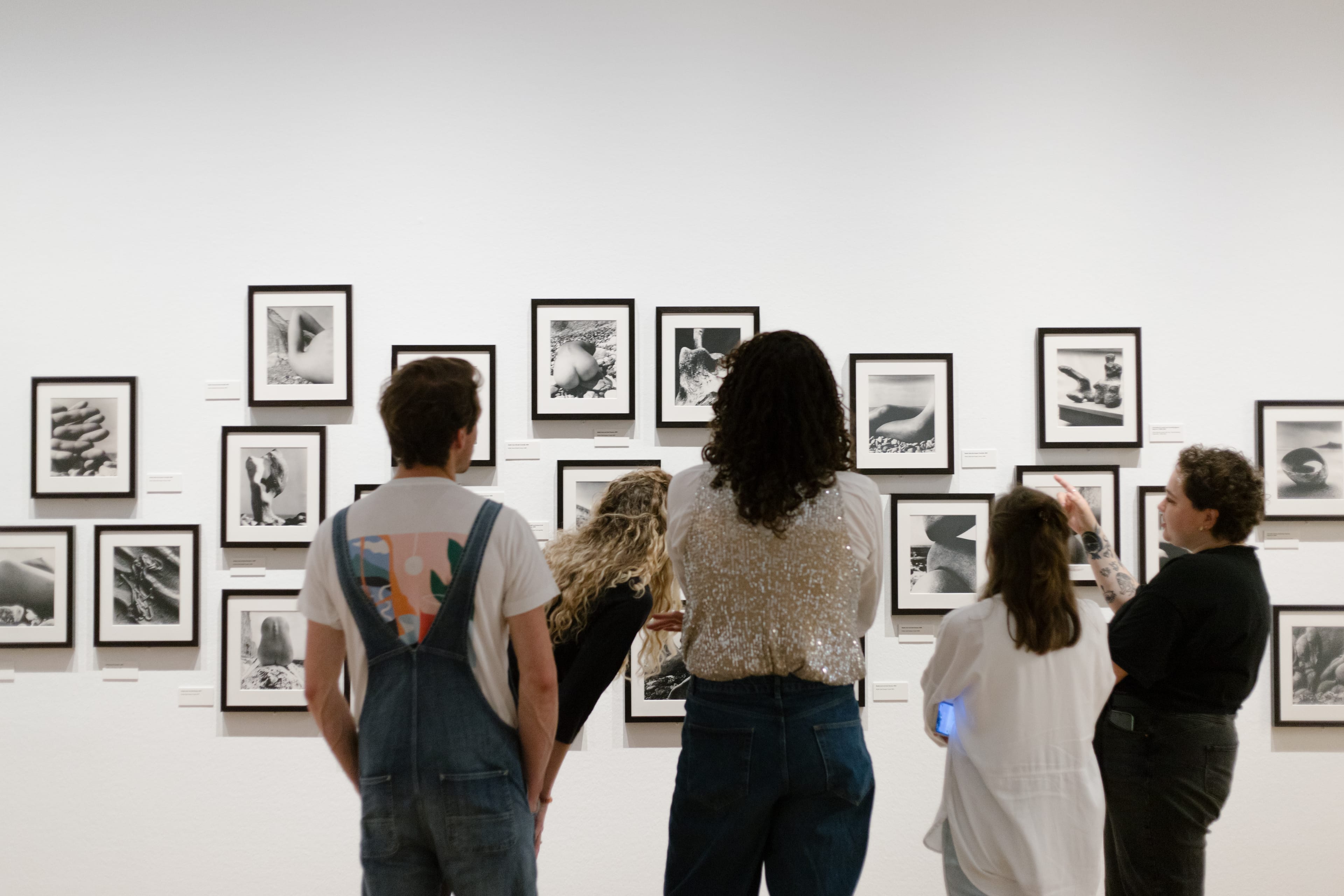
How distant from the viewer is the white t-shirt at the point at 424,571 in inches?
78.6

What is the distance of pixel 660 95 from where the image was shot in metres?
4.20

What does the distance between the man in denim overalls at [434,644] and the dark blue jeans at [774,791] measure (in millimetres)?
394

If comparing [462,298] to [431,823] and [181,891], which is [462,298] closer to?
[431,823]

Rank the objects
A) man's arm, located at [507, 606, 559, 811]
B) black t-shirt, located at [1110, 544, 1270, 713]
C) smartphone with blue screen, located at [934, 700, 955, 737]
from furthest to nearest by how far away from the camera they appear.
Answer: black t-shirt, located at [1110, 544, 1270, 713]
smartphone with blue screen, located at [934, 700, 955, 737]
man's arm, located at [507, 606, 559, 811]

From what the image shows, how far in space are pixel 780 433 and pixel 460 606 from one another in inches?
32.4

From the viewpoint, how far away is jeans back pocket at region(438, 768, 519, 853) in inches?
78.0

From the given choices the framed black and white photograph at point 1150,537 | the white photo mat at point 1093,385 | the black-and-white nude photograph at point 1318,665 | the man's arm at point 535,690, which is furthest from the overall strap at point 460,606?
the black-and-white nude photograph at point 1318,665

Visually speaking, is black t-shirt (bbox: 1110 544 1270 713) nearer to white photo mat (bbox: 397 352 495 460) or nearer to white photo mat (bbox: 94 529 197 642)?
white photo mat (bbox: 397 352 495 460)

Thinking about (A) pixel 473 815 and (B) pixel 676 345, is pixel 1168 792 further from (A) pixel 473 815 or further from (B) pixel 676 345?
(B) pixel 676 345

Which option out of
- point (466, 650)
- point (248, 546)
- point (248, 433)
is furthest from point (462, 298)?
point (466, 650)

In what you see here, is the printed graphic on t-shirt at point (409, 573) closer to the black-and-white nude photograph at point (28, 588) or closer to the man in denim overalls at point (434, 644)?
the man in denim overalls at point (434, 644)

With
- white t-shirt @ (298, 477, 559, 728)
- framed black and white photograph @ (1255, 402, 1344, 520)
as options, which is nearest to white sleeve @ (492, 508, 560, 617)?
white t-shirt @ (298, 477, 559, 728)

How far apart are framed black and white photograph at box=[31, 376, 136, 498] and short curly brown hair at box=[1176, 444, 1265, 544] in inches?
174

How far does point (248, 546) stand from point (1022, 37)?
172 inches
